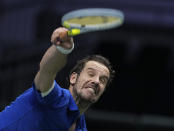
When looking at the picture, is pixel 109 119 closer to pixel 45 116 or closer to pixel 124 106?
pixel 124 106

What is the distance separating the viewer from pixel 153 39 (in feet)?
35.0

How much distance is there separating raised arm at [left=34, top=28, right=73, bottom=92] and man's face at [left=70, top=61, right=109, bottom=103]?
538 mm

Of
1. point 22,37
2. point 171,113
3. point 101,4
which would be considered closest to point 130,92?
point 171,113

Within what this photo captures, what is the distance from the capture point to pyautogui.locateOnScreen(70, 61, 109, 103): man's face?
3295mm

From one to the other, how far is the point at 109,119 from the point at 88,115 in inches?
16.7

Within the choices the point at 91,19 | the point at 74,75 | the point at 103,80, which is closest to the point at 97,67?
the point at 103,80

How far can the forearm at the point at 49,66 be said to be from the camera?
9.03ft

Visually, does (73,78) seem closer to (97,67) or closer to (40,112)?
(97,67)

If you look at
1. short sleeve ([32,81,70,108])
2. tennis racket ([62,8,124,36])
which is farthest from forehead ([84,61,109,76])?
short sleeve ([32,81,70,108])

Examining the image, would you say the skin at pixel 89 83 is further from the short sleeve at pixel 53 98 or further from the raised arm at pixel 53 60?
the raised arm at pixel 53 60

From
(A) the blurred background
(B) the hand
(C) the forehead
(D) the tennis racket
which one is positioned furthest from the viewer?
(A) the blurred background

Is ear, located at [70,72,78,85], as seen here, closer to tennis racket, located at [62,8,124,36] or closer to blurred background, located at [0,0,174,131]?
tennis racket, located at [62,8,124,36]

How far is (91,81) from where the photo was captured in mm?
3326

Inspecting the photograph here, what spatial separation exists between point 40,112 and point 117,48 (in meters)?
8.18
